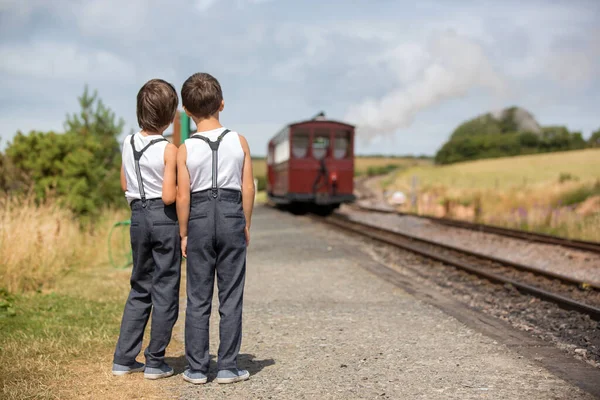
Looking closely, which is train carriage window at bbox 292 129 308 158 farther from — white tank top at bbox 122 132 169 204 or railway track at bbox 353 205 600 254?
white tank top at bbox 122 132 169 204

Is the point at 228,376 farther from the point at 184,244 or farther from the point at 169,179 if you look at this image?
the point at 169,179

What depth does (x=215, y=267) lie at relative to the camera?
405 cm

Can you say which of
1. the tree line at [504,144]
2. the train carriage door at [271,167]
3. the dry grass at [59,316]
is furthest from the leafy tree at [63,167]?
the tree line at [504,144]

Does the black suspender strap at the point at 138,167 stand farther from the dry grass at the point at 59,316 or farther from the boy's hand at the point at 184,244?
the dry grass at the point at 59,316

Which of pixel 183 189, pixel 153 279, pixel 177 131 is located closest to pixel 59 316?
pixel 153 279

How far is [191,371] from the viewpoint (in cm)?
408

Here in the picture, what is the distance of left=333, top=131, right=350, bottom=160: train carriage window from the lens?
22.4 meters

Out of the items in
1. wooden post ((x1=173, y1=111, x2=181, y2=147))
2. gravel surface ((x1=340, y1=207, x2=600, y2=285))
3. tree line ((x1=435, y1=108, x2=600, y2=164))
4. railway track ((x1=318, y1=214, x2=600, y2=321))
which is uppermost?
tree line ((x1=435, y1=108, x2=600, y2=164))

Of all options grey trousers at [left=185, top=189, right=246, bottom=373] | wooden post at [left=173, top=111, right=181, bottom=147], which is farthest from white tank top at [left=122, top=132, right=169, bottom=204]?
wooden post at [left=173, top=111, right=181, bottom=147]

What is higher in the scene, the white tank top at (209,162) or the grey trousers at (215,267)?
the white tank top at (209,162)

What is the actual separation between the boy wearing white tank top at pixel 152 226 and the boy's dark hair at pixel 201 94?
0.14 m

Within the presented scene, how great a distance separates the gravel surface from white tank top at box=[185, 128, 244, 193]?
6.44 m

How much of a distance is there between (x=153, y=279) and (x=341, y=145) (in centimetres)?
1883

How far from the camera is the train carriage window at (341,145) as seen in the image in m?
22.4
